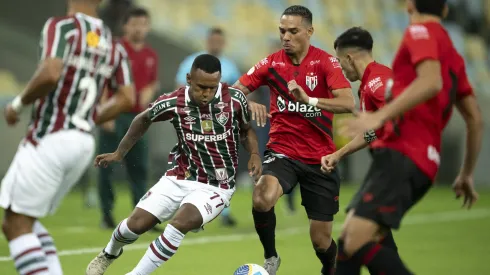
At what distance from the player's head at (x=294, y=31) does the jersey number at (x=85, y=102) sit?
8.28ft

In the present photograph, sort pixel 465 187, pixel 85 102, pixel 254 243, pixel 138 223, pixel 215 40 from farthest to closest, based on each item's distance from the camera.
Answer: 1. pixel 215 40
2. pixel 254 243
3. pixel 138 223
4. pixel 465 187
5. pixel 85 102

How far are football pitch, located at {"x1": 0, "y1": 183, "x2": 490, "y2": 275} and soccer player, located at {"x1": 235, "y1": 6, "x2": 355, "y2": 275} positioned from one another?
0.94 meters

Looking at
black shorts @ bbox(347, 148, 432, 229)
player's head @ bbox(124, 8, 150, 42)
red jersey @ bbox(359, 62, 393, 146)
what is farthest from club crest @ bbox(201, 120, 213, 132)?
player's head @ bbox(124, 8, 150, 42)

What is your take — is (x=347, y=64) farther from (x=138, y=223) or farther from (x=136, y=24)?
(x=136, y=24)

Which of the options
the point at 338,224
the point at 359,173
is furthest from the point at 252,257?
the point at 359,173

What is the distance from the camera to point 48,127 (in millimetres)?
5262

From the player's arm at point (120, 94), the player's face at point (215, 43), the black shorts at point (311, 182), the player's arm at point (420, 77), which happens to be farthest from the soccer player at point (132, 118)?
the player's arm at point (420, 77)

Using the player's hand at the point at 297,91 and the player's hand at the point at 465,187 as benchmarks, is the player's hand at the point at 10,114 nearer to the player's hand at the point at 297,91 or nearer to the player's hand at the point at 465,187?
the player's hand at the point at 297,91

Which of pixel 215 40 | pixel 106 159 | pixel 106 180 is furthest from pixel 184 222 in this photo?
pixel 215 40

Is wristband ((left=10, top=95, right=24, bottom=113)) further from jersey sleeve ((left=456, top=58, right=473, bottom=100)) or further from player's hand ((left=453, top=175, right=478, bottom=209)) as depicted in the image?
player's hand ((left=453, top=175, right=478, bottom=209))

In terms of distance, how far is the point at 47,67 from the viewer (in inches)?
200

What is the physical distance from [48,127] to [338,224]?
7.41 metres

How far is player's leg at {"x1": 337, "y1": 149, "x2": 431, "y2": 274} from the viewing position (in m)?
5.14

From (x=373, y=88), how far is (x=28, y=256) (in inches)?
107
